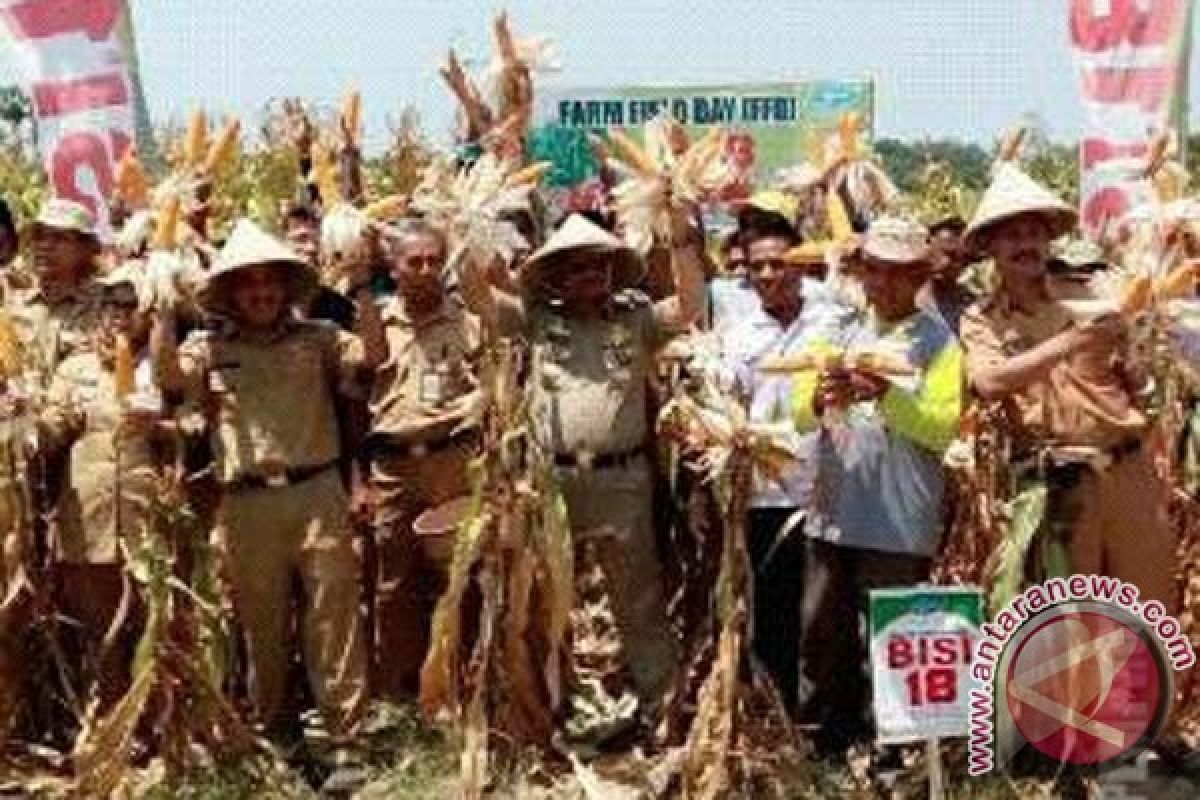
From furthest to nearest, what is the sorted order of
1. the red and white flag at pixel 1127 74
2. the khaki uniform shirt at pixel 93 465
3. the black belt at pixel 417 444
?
1. the red and white flag at pixel 1127 74
2. the black belt at pixel 417 444
3. the khaki uniform shirt at pixel 93 465

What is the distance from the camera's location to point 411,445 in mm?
5141

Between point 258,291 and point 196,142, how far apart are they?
0.56 metres

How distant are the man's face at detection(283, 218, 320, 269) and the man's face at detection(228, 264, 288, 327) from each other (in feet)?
1.72

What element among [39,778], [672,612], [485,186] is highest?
[485,186]

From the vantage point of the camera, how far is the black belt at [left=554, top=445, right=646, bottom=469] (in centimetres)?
483

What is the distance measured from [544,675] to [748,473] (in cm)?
80

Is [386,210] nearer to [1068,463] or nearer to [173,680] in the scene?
[173,680]

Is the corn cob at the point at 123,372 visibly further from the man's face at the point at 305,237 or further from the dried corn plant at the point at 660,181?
the dried corn plant at the point at 660,181

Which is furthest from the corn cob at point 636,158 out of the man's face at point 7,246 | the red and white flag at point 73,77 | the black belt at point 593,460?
the red and white flag at point 73,77

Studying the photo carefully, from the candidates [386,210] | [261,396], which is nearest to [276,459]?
[261,396]

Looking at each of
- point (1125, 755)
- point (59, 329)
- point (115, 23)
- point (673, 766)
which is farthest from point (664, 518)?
point (115, 23)

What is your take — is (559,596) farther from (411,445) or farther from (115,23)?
(115,23)

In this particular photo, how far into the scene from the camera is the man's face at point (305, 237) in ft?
18.4

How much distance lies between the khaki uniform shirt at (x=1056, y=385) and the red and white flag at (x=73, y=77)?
13.7 feet
